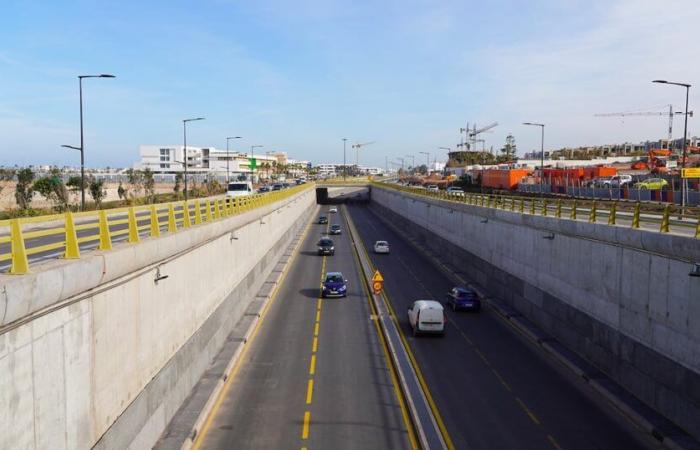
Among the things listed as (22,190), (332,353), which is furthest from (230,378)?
(22,190)

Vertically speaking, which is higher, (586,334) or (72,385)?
(72,385)

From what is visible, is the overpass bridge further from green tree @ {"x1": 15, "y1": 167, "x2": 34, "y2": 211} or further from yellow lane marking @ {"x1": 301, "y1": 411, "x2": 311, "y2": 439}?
green tree @ {"x1": 15, "y1": 167, "x2": 34, "y2": 211}

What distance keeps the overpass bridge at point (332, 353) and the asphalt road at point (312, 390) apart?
0.28 feet

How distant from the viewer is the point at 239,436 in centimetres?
1758

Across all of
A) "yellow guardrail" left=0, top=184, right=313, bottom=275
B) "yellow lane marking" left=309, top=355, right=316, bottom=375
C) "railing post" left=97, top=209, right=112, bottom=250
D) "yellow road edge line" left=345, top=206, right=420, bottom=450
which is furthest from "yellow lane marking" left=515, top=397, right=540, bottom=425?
"railing post" left=97, top=209, right=112, bottom=250

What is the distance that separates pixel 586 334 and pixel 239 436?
14.9m

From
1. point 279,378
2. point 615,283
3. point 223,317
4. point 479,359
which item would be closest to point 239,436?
point 279,378

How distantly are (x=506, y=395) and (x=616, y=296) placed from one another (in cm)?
570

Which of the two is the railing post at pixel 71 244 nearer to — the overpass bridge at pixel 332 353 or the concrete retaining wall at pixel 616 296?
the overpass bridge at pixel 332 353

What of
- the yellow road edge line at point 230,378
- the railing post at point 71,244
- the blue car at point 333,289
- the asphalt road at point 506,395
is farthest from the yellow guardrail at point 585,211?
the railing post at point 71,244

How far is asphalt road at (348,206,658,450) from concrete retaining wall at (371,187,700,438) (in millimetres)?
1542

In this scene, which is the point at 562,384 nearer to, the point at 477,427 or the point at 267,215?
the point at 477,427

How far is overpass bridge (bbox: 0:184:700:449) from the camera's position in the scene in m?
11.4

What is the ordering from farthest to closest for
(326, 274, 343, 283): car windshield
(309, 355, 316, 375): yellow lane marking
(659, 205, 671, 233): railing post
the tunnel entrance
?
the tunnel entrance < (326, 274, 343, 283): car windshield < (309, 355, 316, 375): yellow lane marking < (659, 205, 671, 233): railing post
